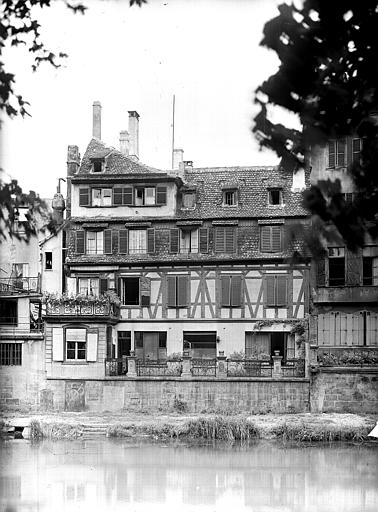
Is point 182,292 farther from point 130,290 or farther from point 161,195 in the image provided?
point 161,195

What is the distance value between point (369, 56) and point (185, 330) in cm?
2103

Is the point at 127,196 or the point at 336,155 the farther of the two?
the point at 127,196

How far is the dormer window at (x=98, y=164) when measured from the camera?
2627cm

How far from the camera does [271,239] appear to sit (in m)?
25.1

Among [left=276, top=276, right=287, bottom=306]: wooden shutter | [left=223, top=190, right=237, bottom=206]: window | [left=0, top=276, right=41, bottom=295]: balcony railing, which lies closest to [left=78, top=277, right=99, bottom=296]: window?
[left=0, top=276, right=41, bottom=295]: balcony railing

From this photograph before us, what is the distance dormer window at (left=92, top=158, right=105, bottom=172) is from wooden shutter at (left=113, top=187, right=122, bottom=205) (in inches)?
35.4

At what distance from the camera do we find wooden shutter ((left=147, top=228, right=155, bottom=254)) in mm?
25734

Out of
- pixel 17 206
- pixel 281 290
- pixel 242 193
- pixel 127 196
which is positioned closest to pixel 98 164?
pixel 127 196

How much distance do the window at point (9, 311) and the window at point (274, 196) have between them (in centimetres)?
824

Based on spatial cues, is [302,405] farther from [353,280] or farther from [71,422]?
[71,422]

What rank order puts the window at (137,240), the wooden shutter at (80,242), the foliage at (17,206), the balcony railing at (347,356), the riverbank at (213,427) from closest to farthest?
the foliage at (17,206) < the riverbank at (213,427) < the balcony railing at (347,356) < the window at (137,240) < the wooden shutter at (80,242)

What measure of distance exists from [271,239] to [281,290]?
1535mm

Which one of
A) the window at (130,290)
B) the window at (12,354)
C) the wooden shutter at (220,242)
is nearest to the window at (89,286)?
the window at (130,290)

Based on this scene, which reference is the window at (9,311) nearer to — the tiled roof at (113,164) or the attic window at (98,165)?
the tiled roof at (113,164)
